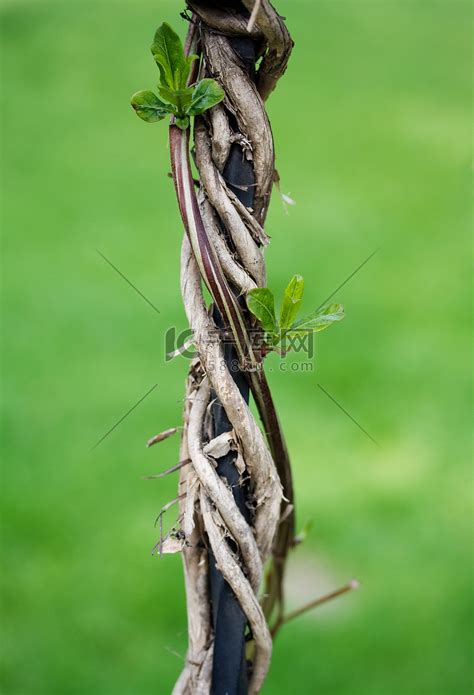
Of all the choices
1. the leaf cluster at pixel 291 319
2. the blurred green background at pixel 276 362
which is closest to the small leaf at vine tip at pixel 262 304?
the leaf cluster at pixel 291 319

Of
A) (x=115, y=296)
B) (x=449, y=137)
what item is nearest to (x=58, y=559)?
(x=115, y=296)

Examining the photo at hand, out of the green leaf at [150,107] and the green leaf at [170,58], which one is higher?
the green leaf at [170,58]

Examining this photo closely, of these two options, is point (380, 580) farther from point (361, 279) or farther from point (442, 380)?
point (361, 279)

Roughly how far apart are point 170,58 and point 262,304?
0.14m

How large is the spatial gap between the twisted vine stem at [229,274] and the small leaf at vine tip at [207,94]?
0.07ft

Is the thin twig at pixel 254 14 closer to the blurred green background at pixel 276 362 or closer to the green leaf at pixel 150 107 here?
the green leaf at pixel 150 107

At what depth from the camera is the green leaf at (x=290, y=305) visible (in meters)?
0.45

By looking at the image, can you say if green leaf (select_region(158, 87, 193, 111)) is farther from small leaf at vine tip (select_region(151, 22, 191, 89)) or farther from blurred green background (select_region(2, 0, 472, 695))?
blurred green background (select_region(2, 0, 472, 695))

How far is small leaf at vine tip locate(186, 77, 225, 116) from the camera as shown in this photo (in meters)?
0.41

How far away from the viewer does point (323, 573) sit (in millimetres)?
1303

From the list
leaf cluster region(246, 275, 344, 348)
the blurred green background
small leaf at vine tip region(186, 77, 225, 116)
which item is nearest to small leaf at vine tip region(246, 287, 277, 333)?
leaf cluster region(246, 275, 344, 348)

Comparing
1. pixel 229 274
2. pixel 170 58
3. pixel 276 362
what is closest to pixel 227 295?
pixel 229 274

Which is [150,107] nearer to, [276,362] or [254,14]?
[254,14]

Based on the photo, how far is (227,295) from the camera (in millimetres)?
425
